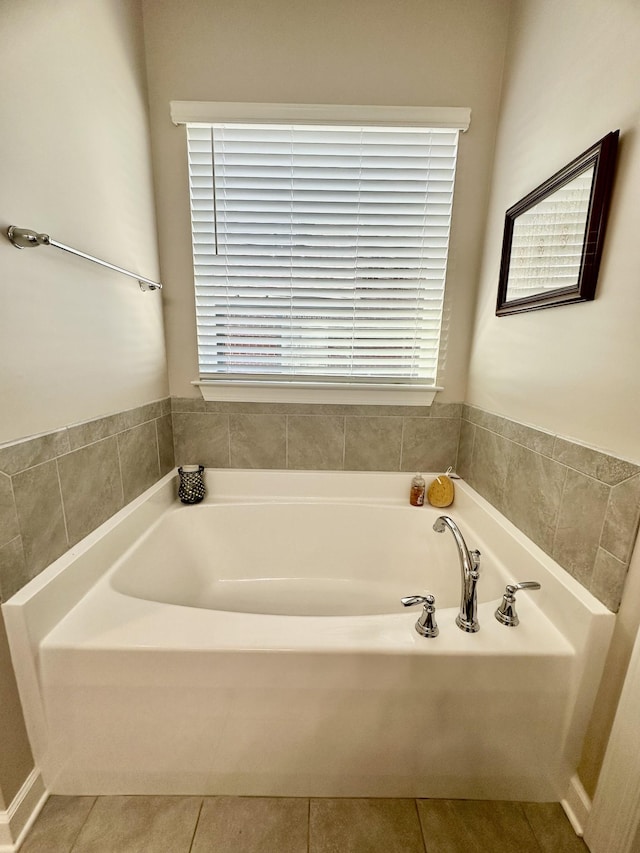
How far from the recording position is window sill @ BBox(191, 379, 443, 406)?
5.62 ft

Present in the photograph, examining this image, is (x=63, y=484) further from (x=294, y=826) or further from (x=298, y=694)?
(x=294, y=826)

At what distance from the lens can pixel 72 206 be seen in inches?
41.9

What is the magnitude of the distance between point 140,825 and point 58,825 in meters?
0.22

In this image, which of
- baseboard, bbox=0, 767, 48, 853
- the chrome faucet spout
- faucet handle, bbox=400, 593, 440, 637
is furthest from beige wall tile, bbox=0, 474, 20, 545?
the chrome faucet spout

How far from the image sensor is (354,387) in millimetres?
1712

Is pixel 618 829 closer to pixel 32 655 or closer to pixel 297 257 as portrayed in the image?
pixel 32 655

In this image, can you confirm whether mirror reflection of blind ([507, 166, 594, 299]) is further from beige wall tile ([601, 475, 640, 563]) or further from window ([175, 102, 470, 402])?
beige wall tile ([601, 475, 640, 563])

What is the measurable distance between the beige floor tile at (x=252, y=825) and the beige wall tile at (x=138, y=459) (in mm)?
1012

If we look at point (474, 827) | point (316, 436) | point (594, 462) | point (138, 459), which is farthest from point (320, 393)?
point (474, 827)

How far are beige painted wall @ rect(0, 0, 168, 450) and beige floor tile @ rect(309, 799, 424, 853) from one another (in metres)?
1.32

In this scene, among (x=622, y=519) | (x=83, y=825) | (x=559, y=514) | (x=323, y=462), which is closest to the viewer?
Answer: (x=622, y=519)

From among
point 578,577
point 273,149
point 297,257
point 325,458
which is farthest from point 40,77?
point 578,577

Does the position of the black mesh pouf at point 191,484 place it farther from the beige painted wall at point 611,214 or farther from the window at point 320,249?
the beige painted wall at point 611,214

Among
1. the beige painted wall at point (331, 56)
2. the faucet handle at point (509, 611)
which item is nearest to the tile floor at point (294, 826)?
the faucet handle at point (509, 611)
